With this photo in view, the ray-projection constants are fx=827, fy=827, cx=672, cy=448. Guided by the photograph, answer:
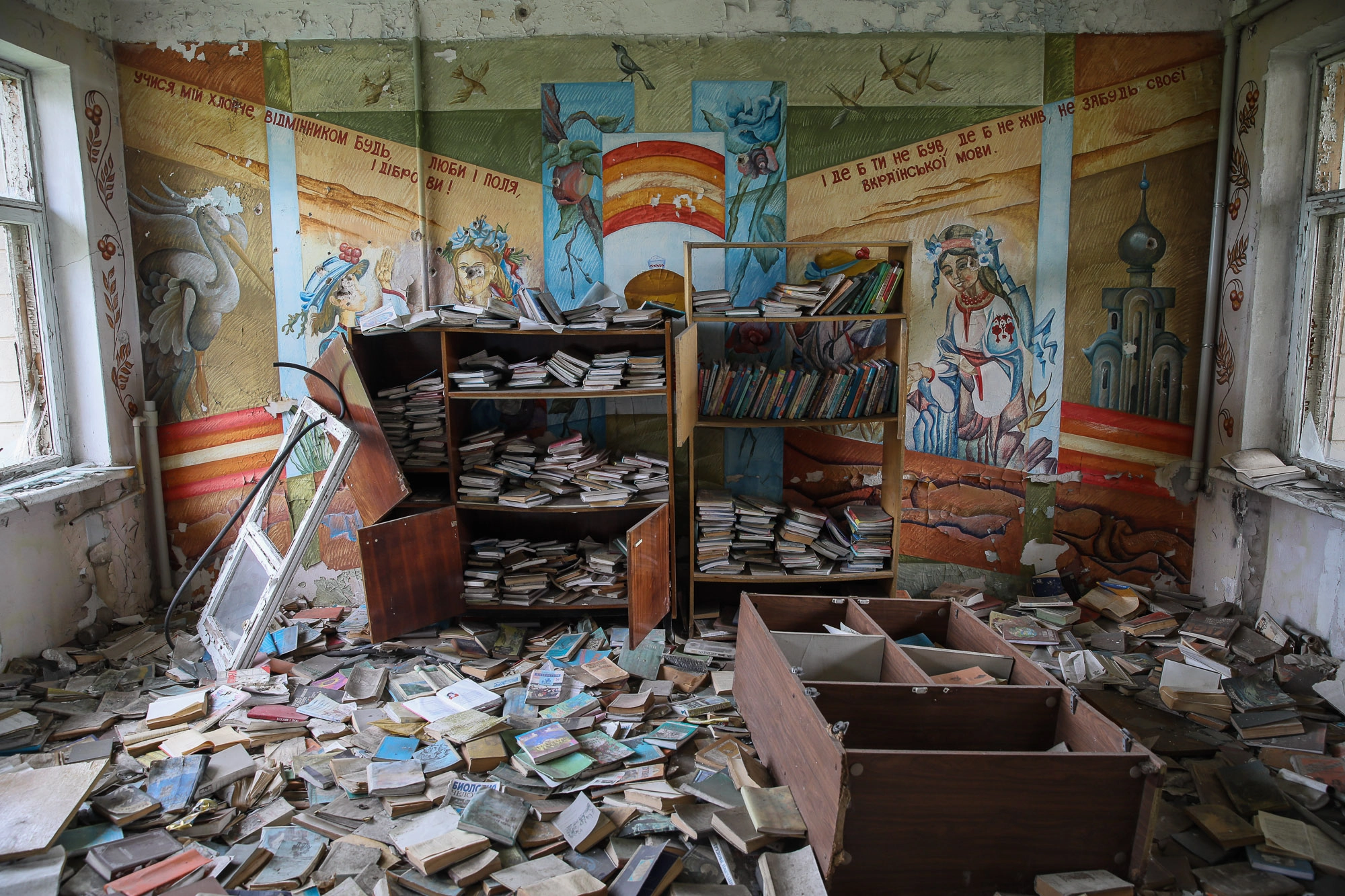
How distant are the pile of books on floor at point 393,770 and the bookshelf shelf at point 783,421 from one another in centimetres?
114

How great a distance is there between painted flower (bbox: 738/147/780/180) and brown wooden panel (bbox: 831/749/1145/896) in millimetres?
3344

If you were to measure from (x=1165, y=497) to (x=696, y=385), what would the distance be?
2900 millimetres

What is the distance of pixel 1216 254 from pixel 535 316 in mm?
3793

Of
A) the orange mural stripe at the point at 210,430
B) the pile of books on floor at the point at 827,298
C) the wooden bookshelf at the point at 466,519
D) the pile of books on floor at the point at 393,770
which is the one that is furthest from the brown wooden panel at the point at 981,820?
the orange mural stripe at the point at 210,430

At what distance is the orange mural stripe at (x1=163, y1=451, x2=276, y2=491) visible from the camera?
193 inches

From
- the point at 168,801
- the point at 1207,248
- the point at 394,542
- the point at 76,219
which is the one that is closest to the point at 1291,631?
the point at 1207,248

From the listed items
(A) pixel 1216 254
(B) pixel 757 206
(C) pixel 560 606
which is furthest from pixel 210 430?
(A) pixel 1216 254

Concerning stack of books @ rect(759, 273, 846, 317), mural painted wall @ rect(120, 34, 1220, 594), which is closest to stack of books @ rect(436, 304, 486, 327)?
mural painted wall @ rect(120, 34, 1220, 594)

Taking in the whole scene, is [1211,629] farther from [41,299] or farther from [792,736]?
[41,299]

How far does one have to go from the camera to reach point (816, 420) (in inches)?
178

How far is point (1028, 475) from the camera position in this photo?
4926mm

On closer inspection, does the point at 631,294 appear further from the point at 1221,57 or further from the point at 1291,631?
the point at 1291,631

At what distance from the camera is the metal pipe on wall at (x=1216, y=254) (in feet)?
14.7

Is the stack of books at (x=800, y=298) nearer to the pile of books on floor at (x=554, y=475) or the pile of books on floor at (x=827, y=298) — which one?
the pile of books on floor at (x=827, y=298)
